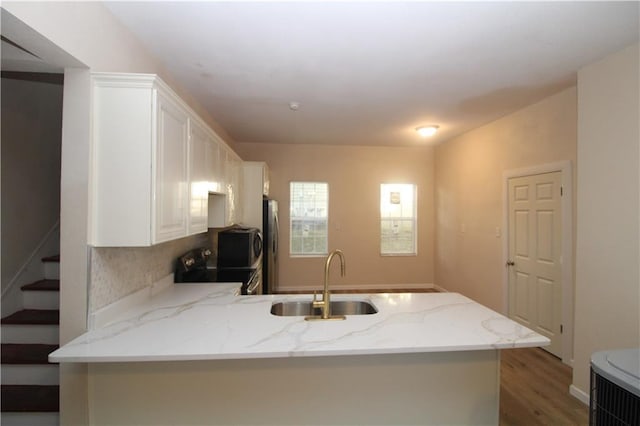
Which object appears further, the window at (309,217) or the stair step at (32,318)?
the window at (309,217)

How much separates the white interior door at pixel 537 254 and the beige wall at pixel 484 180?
0.19 meters

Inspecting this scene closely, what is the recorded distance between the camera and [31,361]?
1655 mm

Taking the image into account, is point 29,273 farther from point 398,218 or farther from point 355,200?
point 398,218

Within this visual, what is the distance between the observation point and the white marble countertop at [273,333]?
130cm

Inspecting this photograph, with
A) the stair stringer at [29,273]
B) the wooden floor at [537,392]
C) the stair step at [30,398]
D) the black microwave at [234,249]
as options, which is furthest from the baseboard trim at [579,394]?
the stair stringer at [29,273]

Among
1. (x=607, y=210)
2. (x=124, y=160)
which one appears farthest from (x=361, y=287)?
(x=124, y=160)

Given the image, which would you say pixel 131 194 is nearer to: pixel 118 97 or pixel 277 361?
pixel 118 97

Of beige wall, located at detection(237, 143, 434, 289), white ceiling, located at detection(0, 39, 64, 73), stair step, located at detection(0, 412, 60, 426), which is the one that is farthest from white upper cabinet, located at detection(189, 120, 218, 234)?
beige wall, located at detection(237, 143, 434, 289)

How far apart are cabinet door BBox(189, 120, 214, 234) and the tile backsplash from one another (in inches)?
16.5

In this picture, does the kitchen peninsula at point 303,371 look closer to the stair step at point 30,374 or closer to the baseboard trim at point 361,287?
the stair step at point 30,374

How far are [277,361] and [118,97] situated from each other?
161 centimetres

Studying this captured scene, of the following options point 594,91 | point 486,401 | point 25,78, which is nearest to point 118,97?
point 25,78

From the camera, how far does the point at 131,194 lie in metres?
1.48

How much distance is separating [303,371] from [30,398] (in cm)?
150
